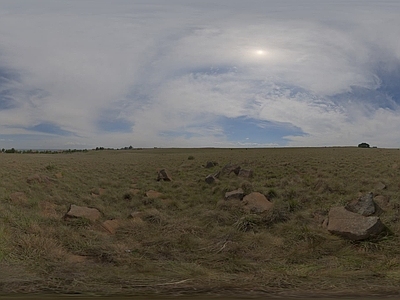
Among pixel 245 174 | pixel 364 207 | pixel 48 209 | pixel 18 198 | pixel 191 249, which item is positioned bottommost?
pixel 191 249

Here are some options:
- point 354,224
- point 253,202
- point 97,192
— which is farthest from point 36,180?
point 354,224

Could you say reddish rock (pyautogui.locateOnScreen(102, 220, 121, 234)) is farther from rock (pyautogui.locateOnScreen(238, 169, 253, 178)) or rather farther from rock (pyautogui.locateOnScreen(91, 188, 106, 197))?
rock (pyautogui.locateOnScreen(238, 169, 253, 178))

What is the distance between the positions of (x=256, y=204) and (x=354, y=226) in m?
3.61

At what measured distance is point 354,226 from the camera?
6605 mm

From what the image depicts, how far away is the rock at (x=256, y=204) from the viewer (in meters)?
9.47

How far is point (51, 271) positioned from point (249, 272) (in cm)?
277

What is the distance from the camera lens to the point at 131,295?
3.45 meters

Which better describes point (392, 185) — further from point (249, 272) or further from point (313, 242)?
point (249, 272)

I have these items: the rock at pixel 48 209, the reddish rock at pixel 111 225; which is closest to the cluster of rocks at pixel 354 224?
the reddish rock at pixel 111 225

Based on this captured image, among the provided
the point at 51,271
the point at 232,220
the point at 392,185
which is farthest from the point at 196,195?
the point at 51,271

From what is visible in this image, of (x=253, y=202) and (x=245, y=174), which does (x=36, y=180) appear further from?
(x=245, y=174)

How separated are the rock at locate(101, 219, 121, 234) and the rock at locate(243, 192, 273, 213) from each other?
12.4 feet

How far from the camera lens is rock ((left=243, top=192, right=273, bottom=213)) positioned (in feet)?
31.1

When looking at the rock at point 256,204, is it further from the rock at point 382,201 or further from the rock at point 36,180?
the rock at point 36,180
